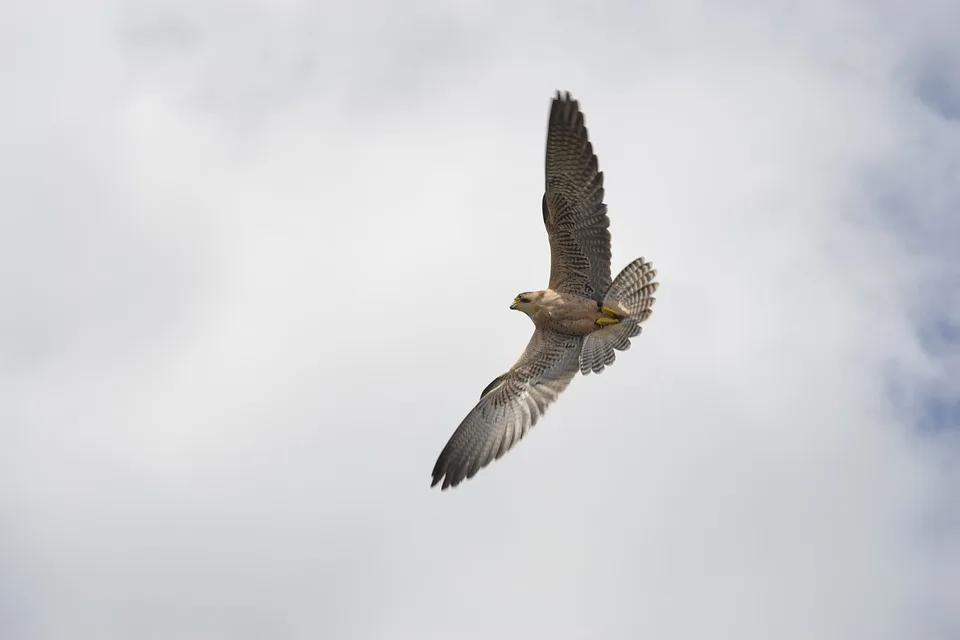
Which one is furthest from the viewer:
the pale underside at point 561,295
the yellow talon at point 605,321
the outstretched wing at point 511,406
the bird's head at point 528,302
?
the outstretched wing at point 511,406

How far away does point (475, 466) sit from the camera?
65.5 feet

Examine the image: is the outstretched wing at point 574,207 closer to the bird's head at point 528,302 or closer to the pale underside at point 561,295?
the pale underside at point 561,295

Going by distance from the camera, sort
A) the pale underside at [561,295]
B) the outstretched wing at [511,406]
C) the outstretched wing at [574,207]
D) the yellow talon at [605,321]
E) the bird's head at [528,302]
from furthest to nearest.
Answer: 1. the outstretched wing at [511,406]
2. the bird's head at [528,302]
3. the yellow talon at [605,321]
4. the pale underside at [561,295]
5. the outstretched wing at [574,207]

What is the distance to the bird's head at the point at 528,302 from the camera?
776 inches

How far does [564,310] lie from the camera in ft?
63.9

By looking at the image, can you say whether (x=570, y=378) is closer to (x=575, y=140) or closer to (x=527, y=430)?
(x=527, y=430)

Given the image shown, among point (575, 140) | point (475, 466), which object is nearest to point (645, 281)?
point (575, 140)

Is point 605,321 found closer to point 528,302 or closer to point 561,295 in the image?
point 561,295

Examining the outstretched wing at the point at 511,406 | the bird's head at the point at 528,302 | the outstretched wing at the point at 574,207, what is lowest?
the outstretched wing at the point at 511,406

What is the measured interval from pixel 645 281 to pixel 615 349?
1.20 m

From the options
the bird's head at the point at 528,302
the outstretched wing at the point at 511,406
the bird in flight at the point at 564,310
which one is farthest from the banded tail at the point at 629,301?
the bird's head at the point at 528,302

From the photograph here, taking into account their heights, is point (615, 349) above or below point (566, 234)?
below

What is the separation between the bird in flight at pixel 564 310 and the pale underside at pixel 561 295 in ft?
0.05

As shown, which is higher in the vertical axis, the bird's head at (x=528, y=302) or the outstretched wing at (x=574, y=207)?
the outstretched wing at (x=574, y=207)
